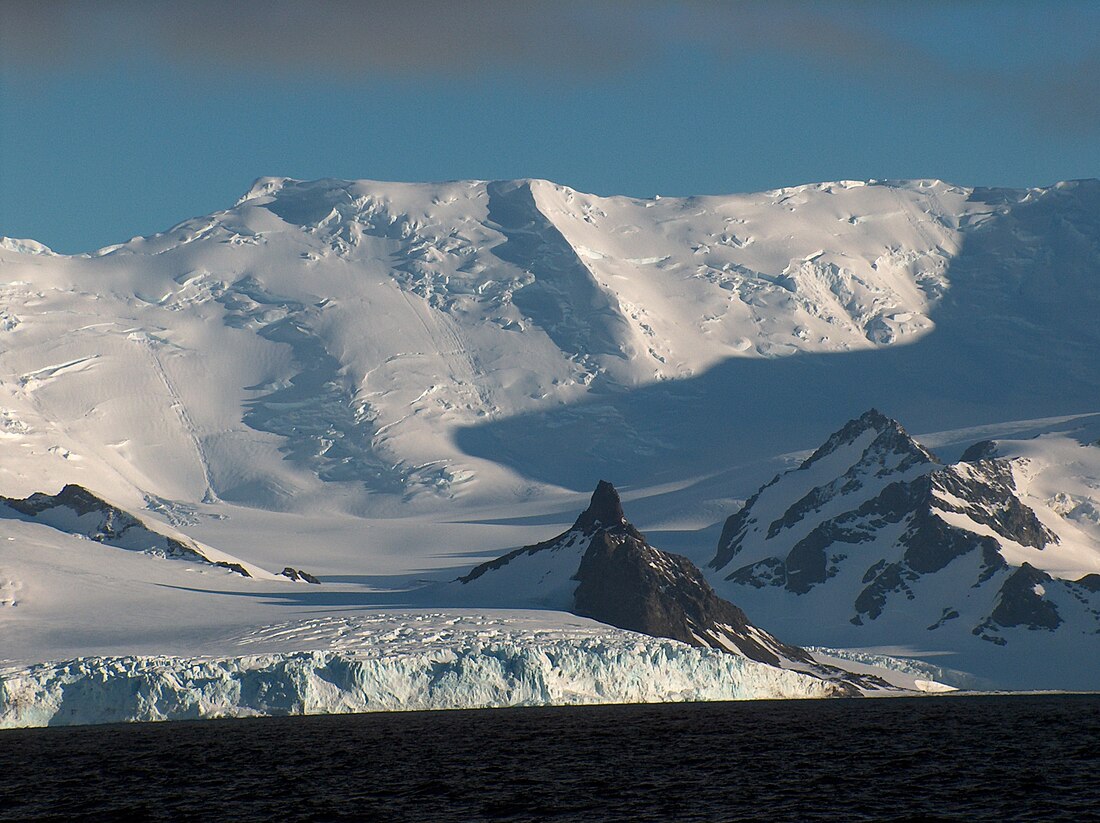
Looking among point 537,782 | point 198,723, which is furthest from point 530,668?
point 537,782

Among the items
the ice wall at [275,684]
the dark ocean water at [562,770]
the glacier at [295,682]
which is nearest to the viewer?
the dark ocean water at [562,770]

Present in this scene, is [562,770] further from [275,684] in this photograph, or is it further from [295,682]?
[275,684]

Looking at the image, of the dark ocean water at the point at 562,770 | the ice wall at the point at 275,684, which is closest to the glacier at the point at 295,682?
the ice wall at the point at 275,684

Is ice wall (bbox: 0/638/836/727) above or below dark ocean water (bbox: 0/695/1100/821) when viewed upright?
above

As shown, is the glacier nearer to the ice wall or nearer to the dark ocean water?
the ice wall

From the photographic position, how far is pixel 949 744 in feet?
490

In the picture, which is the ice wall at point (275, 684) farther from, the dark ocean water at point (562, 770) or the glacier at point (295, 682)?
the dark ocean water at point (562, 770)

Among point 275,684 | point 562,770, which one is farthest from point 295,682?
point 562,770

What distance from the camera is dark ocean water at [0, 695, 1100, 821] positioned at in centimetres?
10725

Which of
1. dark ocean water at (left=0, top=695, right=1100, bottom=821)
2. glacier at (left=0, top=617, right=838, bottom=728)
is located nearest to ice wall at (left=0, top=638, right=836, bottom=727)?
glacier at (left=0, top=617, right=838, bottom=728)

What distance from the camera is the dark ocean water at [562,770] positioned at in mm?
107250

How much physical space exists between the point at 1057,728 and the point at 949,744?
25.6 meters

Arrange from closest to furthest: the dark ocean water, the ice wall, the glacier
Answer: the dark ocean water, the ice wall, the glacier

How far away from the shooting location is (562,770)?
129 m
